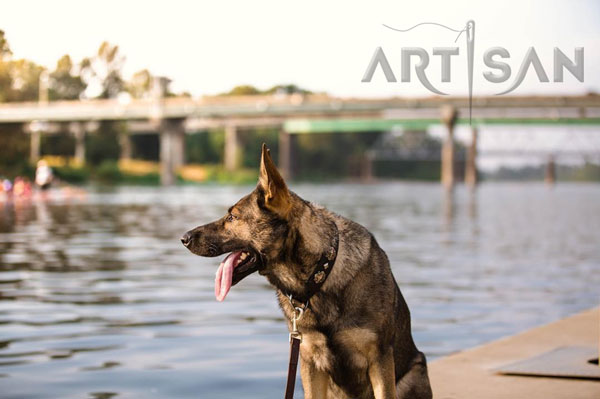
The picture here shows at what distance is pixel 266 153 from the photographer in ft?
16.2

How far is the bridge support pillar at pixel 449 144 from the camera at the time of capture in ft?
366

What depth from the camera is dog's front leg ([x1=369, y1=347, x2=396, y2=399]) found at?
520cm

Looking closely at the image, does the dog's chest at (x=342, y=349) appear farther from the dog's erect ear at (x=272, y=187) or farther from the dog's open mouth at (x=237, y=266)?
the dog's erect ear at (x=272, y=187)

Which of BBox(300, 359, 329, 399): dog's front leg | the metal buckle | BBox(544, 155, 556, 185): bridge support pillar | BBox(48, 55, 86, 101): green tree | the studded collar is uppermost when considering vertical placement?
BBox(48, 55, 86, 101): green tree

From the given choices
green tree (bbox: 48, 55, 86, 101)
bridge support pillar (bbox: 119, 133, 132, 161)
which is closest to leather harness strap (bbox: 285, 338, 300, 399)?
green tree (bbox: 48, 55, 86, 101)

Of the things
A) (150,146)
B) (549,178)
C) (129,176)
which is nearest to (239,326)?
(129,176)

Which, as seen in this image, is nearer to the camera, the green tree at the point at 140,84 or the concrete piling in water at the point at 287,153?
the concrete piling in water at the point at 287,153

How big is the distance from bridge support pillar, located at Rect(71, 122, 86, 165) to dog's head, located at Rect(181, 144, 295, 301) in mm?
110415

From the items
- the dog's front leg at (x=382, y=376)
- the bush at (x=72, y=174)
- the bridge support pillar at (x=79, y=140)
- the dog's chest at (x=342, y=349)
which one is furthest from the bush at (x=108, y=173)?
the dog's front leg at (x=382, y=376)

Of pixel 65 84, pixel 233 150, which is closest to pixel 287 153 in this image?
pixel 233 150

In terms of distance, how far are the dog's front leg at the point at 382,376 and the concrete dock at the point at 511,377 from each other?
1.43 metres

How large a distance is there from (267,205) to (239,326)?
5.92 m

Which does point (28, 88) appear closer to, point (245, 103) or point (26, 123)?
point (26, 123)

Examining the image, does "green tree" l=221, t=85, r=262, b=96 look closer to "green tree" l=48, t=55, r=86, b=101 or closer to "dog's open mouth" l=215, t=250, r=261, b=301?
"green tree" l=48, t=55, r=86, b=101
